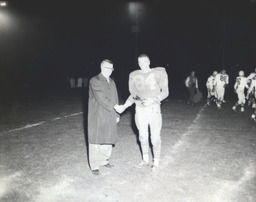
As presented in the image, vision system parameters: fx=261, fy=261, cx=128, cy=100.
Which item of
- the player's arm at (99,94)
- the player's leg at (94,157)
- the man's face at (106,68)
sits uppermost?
the man's face at (106,68)

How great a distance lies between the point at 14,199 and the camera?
411cm

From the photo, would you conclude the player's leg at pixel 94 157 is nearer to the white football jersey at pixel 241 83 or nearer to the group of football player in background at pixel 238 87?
the group of football player in background at pixel 238 87

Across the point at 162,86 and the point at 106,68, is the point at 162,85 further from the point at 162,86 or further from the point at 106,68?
the point at 106,68

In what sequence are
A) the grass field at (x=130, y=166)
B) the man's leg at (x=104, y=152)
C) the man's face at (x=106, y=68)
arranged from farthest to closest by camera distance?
the man's leg at (x=104, y=152) → the man's face at (x=106, y=68) → the grass field at (x=130, y=166)

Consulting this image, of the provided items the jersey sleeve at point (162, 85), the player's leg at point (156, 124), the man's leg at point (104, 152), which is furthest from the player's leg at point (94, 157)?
the jersey sleeve at point (162, 85)

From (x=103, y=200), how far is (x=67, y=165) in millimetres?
1852

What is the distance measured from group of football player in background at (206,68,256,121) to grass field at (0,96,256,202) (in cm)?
268

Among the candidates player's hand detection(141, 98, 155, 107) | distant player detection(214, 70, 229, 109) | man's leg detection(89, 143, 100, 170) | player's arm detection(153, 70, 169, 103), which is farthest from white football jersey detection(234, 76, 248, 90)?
man's leg detection(89, 143, 100, 170)

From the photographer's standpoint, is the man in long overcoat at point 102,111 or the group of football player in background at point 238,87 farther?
the group of football player in background at point 238,87

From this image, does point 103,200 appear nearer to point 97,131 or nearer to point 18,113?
point 97,131

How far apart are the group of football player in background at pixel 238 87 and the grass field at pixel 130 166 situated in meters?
2.68

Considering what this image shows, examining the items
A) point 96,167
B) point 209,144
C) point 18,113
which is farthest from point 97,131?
point 18,113

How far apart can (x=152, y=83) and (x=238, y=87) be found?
920 centimetres

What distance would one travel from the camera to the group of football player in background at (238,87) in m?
A: 12.1
